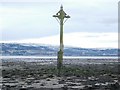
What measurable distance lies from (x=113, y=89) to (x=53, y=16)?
18.1 meters

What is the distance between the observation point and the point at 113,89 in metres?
20.7

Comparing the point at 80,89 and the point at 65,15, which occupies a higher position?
the point at 65,15

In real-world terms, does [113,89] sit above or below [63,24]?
below

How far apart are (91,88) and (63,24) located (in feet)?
54.4

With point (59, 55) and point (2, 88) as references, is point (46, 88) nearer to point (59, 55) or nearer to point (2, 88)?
point (2, 88)

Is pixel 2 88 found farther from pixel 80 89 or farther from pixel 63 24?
pixel 63 24

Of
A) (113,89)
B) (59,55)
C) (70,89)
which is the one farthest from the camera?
(59,55)

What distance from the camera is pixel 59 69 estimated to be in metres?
37.4

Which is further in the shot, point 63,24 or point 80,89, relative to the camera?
point 63,24

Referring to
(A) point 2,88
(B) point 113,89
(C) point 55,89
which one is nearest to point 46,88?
(C) point 55,89

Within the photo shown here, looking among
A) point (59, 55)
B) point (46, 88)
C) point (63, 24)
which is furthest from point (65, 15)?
point (46, 88)

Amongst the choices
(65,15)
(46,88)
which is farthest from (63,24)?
(46,88)

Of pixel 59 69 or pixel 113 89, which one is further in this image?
pixel 59 69

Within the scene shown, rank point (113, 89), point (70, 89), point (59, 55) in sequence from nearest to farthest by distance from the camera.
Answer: point (113, 89)
point (70, 89)
point (59, 55)
